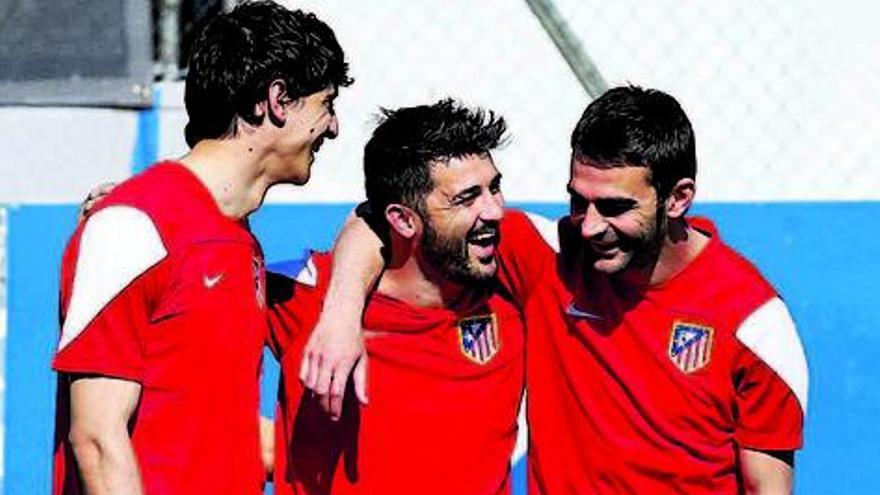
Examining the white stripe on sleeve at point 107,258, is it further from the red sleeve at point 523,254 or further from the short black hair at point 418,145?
the red sleeve at point 523,254

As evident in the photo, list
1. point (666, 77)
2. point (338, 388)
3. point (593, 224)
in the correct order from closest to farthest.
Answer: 1. point (338, 388)
2. point (593, 224)
3. point (666, 77)

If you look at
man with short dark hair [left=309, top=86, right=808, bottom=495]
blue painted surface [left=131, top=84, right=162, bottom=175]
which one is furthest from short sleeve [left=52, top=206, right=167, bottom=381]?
blue painted surface [left=131, top=84, right=162, bottom=175]

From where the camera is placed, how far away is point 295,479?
389 cm

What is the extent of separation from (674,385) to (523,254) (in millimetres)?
439

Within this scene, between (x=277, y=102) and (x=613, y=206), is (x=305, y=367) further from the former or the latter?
(x=613, y=206)

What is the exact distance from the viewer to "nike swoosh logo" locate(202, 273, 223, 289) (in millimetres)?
3400

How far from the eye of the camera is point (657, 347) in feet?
12.8

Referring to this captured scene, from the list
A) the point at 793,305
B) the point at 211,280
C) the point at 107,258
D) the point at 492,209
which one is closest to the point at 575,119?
the point at 793,305

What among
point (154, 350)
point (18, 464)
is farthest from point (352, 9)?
point (154, 350)

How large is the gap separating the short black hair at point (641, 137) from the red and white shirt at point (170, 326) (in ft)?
2.65

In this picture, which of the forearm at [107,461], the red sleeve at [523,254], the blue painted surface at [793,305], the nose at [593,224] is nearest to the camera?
the forearm at [107,461]

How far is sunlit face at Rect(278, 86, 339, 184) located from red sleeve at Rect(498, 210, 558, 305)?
0.56m

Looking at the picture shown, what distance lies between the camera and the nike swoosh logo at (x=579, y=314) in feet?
13.0

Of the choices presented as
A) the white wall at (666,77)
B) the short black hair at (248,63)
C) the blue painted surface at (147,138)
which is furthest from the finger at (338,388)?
the white wall at (666,77)
